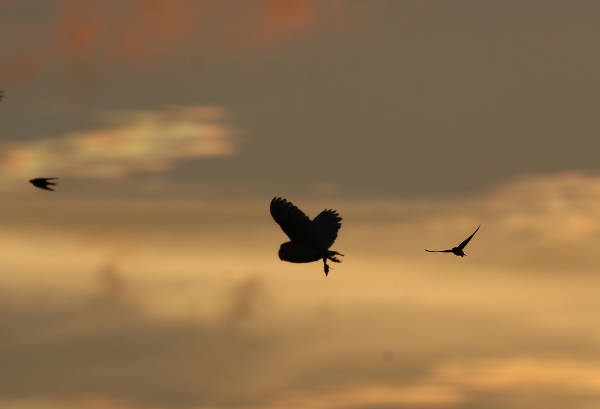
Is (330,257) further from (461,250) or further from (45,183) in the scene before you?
(45,183)

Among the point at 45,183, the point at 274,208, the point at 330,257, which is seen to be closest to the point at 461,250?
the point at 330,257

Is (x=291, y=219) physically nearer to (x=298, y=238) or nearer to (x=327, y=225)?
(x=298, y=238)

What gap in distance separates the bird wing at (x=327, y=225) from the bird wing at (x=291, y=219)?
412 centimetres

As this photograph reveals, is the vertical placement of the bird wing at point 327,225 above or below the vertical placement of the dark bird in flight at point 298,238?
above

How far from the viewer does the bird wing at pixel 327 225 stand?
68750 millimetres

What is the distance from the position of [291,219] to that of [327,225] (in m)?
11.1

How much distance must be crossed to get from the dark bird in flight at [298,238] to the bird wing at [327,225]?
4.60 ft

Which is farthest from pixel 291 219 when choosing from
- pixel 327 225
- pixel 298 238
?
pixel 327 225

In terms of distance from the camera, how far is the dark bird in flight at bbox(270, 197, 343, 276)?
198 ft

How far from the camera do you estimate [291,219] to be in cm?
6094

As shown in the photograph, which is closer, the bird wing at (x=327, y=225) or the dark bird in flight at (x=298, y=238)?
the dark bird in flight at (x=298, y=238)

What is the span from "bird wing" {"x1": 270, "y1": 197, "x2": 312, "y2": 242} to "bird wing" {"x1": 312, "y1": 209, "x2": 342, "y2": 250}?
4115 millimetres

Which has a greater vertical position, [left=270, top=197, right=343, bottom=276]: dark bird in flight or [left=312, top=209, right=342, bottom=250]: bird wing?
[left=312, top=209, right=342, bottom=250]: bird wing

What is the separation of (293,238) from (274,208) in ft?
12.6
